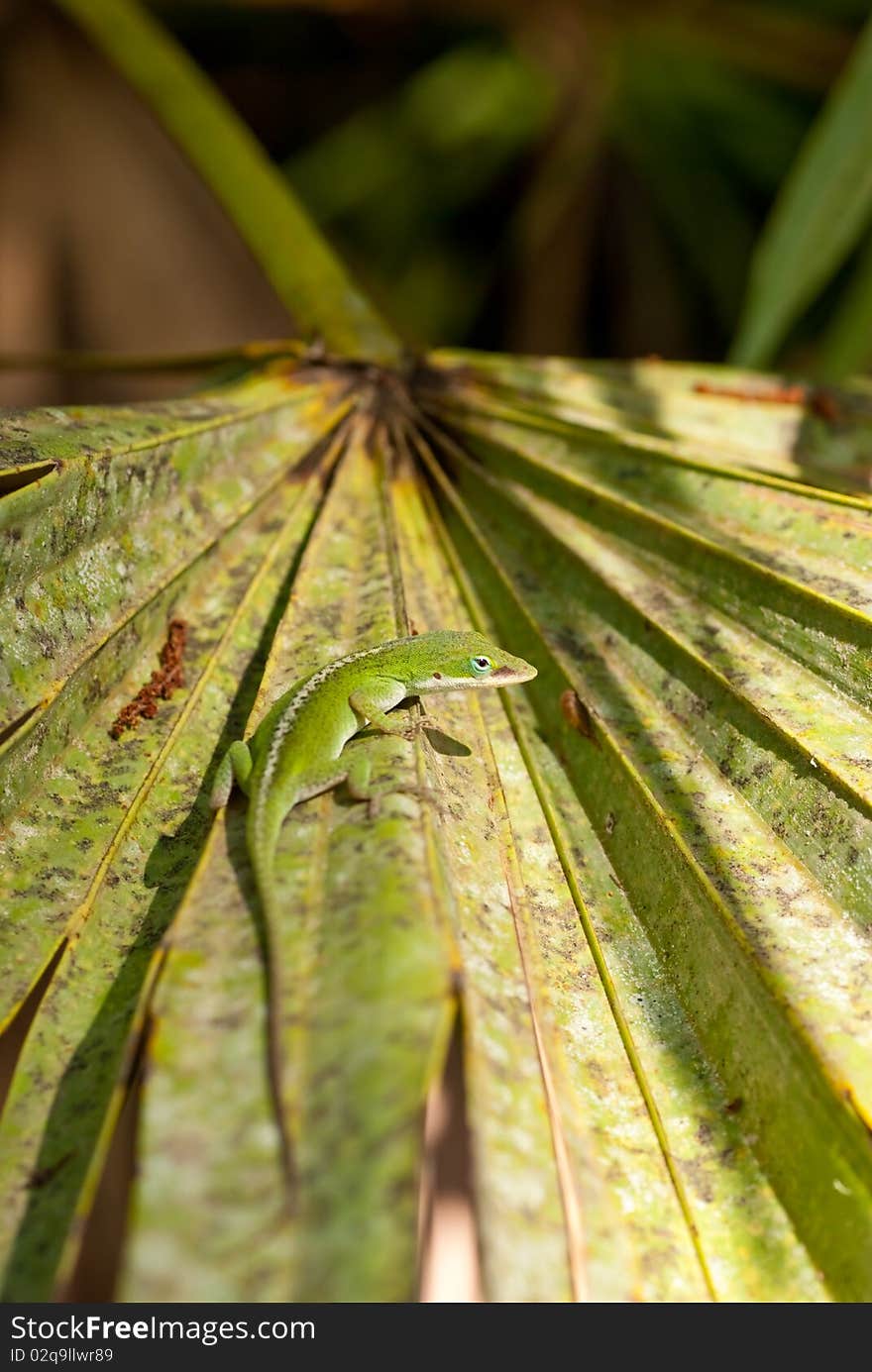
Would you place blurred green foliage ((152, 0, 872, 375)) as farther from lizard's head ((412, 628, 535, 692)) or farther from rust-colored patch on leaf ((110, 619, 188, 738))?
rust-colored patch on leaf ((110, 619, 188, 738))

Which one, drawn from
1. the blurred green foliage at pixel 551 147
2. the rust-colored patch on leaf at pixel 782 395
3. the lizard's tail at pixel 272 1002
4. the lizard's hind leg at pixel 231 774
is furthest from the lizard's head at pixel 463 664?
the blurred green foliage at pixel 551 147

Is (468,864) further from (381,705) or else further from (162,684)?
(162,684)

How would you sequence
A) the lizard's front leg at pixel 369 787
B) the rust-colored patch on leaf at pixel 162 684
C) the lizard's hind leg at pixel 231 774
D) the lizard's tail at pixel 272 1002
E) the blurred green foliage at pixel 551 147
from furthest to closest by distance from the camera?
1. the blurred green foliage at pixel 551 147
2. the rust-colored patch on leaf at pixel 162 684
3. the lizard's hind leg at pixel 231 774
4. the lizard's front leg at pixel 369 787
5. the lizard's tail at pixel 272 1002

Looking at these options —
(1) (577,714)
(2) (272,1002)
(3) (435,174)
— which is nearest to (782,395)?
(1) (577,714)

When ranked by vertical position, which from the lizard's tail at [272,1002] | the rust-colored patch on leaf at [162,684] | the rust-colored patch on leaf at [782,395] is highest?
the rust-colored patch on leaf at [782,395]

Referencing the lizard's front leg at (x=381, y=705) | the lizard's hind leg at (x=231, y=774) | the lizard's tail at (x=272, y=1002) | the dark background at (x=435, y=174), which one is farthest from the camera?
the dark background at (x=435, y=174)

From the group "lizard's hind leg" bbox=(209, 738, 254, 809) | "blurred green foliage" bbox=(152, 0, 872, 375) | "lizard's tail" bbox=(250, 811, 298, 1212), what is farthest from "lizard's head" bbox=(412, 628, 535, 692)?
"blurred green foliage" bbox=(152, 0, 872, 375)

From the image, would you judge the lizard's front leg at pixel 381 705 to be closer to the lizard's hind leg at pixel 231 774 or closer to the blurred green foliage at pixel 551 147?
the lizard's hind leg at pixel 231 774
